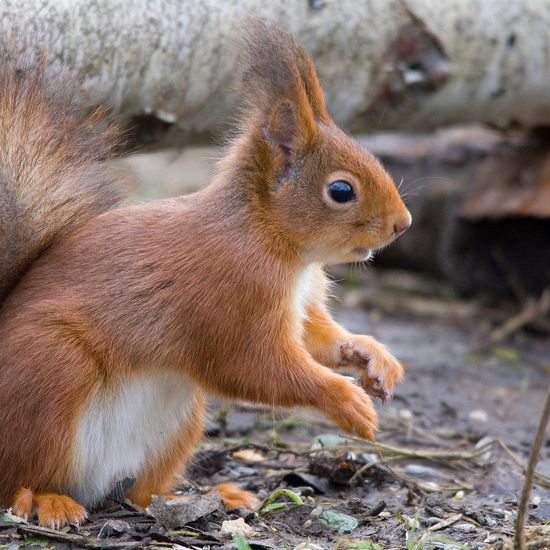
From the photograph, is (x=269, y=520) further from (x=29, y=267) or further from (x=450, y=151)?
(x=450, y=151)

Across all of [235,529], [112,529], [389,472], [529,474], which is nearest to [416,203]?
[389,472]

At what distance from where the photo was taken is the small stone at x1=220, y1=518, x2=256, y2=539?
2.32m

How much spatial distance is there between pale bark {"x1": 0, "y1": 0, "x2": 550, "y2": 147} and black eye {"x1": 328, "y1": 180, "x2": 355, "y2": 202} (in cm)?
75

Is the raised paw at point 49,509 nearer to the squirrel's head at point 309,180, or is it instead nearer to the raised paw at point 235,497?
the raised paw at point 235,497

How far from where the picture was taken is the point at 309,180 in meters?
2.52

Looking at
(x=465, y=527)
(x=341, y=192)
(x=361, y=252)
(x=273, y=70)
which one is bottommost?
(x=465, y=527)

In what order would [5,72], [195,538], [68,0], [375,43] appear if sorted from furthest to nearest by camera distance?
[375,43], [68,0], [5,72], [195,538]

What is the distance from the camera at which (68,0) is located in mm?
3072

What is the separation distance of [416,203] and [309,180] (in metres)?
2.74

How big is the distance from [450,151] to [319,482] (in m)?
2.74

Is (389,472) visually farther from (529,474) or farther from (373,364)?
(529,474)

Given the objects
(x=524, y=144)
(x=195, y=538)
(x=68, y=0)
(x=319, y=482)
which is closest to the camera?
(x=195, y=538)

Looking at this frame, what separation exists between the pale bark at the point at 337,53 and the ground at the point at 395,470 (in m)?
1.02

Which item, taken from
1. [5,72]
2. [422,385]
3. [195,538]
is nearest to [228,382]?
[195,538]
